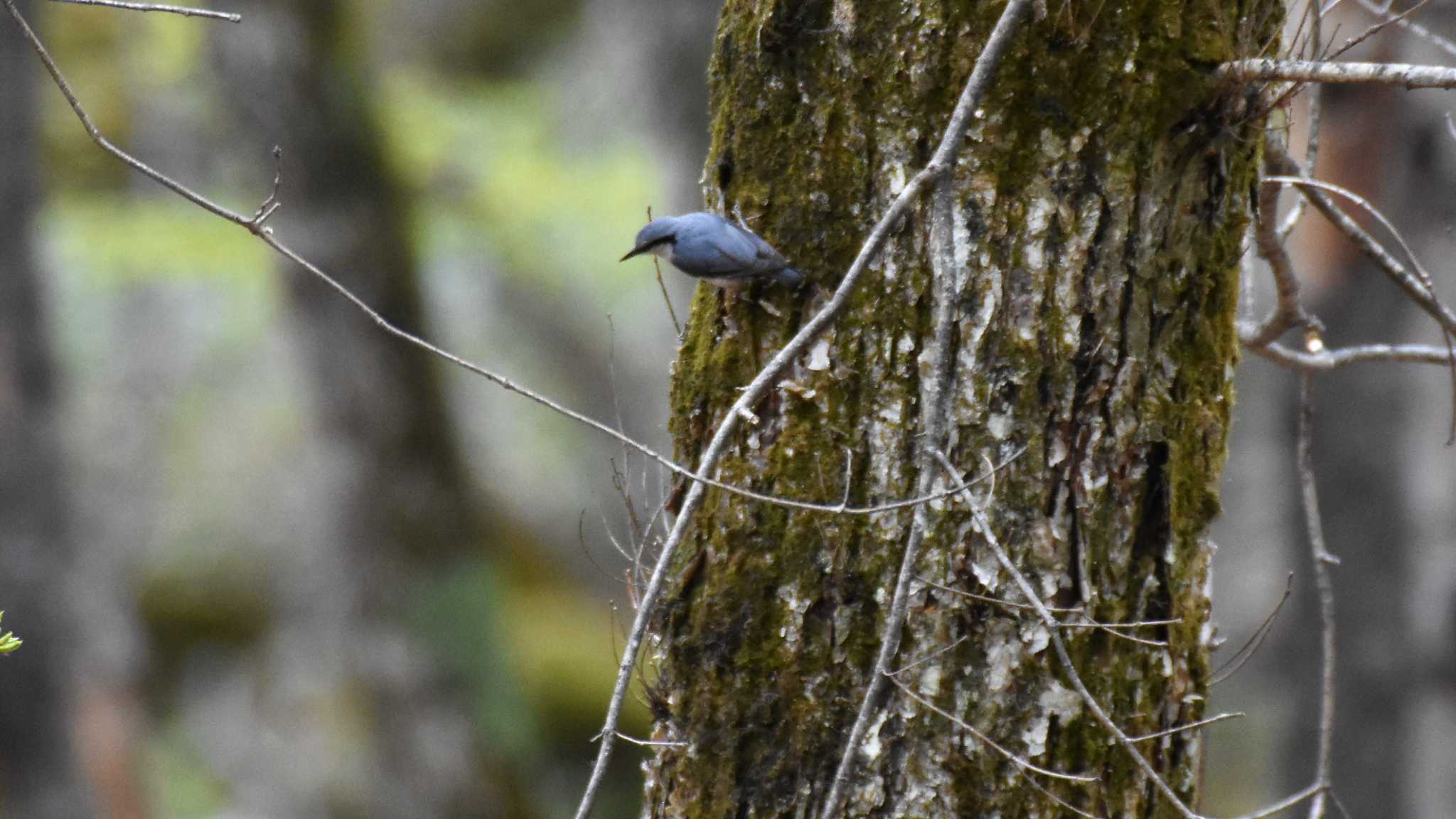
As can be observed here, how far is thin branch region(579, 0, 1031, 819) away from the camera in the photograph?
1.39 m

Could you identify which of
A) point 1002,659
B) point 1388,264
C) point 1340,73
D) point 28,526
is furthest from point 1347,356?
point 28,526

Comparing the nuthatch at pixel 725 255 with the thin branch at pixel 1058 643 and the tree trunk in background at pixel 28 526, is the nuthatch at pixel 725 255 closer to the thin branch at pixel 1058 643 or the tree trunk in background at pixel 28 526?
the thin branch at pixel 1058 643

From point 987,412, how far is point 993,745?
16.1 inches

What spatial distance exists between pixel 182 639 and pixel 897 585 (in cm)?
777

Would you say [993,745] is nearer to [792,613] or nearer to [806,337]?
[792,613]

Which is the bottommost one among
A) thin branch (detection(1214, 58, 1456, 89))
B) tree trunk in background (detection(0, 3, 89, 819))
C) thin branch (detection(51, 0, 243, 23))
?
tree trunk in background (detection(0, 3, 89, 819))

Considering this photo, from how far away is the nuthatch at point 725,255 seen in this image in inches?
66.4

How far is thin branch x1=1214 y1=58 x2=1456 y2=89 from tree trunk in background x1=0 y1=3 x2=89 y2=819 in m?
4.60

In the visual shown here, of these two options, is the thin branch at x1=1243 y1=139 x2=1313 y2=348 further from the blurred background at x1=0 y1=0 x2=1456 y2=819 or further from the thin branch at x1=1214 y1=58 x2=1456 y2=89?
the blurred background at x1=0 y1=0 x2=1456 y2=819

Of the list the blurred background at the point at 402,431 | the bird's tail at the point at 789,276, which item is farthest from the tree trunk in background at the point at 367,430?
the bird's tail at the point at 789,276

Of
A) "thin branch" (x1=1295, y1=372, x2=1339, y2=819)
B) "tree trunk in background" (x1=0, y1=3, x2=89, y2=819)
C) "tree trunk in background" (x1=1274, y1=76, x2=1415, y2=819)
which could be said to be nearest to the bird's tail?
"thin branch" (x1=1295, y1=372, x2=1339, y2=819)

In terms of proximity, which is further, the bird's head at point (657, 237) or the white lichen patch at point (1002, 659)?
the bird's head at point (657, 237)

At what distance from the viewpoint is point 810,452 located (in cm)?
168

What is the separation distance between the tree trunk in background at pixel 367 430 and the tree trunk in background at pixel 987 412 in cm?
341
